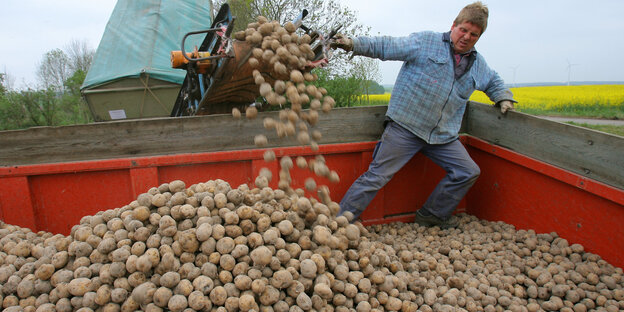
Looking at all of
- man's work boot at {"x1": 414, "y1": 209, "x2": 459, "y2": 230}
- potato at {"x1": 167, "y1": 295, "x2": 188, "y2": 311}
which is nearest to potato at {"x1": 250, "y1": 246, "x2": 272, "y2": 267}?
potato at {"x1": 167, "y1": 295, "x2": 188, "y2": 311}

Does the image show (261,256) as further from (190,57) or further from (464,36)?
(464,36)

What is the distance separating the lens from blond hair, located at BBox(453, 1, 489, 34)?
10.3 ft

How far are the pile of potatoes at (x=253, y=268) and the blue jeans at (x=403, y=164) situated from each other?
0.45 metres

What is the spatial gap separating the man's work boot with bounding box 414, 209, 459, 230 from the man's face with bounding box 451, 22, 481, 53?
1.45m

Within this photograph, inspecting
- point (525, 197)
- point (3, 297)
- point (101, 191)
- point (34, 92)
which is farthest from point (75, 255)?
point (34, 92)

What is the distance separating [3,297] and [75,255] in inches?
14.9

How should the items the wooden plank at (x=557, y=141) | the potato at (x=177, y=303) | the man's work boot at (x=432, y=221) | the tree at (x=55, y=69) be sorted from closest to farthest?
the potato at (x=177, y=303), the wooden plank at (x=557, y=141), the man's work boot at (x=432, y=221), the tree at (x=55, y=69)

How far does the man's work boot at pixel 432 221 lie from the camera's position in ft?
11.5

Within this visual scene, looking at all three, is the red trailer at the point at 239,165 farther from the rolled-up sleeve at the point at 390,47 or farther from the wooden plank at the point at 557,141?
the rolled-up sleeve at the point at 390,47

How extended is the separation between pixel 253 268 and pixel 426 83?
2135mm

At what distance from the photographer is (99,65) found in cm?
801

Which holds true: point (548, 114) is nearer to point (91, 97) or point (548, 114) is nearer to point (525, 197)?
point (525, 197)

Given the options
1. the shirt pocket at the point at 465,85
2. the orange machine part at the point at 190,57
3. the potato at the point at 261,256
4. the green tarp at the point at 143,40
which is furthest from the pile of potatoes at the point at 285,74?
the green tarp at the point at 143,40

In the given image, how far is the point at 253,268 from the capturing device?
211cm
